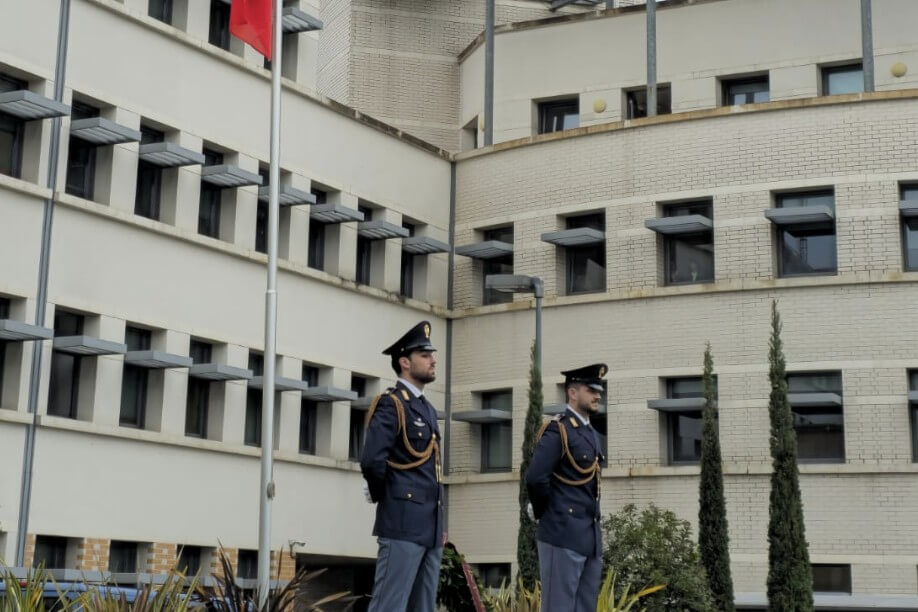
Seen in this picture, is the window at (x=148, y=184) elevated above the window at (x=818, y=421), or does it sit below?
above

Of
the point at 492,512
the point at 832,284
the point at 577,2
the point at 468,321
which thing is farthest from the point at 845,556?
the point at 577,2

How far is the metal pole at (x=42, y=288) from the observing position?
73.1 ft

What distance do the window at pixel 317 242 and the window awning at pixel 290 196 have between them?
163 centimetres

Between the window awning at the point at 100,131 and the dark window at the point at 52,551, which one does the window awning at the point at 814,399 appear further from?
the dark window at the point at 52,551

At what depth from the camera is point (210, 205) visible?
2722cm

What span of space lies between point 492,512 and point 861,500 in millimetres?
7406

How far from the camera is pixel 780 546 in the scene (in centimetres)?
2573

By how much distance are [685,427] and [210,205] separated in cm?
978

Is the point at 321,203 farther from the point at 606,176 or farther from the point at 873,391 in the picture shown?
the point at 873,391

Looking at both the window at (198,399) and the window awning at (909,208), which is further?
the window awning at (909,208)

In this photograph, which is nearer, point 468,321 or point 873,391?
point 873,391

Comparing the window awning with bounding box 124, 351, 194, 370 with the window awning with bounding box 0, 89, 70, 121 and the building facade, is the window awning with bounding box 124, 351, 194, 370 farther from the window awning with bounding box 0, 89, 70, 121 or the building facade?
the window awning with bounding box 0, 89, 70, 121

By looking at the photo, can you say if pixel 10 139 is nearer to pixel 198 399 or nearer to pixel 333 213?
pixel 198 399

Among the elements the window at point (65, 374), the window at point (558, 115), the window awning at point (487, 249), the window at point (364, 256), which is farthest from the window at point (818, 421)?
the window at point (65, 374)
